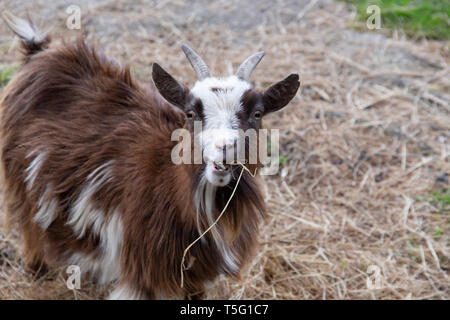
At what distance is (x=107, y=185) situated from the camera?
119 inches

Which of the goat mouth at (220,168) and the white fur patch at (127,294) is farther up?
the goat mouth at (220,168)

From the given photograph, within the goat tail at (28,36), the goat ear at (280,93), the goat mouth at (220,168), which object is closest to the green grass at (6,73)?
the goat tail at (28,36)

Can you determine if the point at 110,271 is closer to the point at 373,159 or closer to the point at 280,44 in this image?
the point at 373,159

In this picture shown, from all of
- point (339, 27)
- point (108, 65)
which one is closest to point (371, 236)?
point (108, 65)

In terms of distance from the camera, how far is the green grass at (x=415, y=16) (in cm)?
646

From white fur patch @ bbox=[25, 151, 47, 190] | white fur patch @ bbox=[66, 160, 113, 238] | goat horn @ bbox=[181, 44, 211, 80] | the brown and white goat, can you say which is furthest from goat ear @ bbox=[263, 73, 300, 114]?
white fur patch @ bbox=[25, 151, 47, 190]

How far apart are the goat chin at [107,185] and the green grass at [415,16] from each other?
14.1ft

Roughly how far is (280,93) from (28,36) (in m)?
1.79

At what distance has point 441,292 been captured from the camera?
11.6 feet

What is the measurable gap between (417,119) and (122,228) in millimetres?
3244

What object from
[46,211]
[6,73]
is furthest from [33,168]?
[6,73]

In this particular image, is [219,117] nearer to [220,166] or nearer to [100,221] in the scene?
[220,166]

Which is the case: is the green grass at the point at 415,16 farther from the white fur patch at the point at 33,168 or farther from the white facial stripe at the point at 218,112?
the white fur patch at the point at 33,168

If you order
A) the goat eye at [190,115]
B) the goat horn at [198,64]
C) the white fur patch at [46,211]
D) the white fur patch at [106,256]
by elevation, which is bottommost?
the white fur patch at [106,256]
